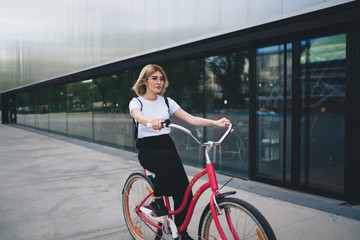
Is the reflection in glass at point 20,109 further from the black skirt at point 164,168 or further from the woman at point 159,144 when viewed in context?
the black skirt at point 164,168

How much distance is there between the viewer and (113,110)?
12773 mm

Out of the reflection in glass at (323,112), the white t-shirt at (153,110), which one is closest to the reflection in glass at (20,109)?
the reflection in glass at (323,112)

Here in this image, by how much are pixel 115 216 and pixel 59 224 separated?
29.2 inches

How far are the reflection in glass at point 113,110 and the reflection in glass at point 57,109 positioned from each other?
16.2 ft

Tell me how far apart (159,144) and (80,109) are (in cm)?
1371

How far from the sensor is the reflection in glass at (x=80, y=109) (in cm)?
1484

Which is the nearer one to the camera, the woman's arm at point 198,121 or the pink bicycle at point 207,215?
the pink bicycle at point 207,215

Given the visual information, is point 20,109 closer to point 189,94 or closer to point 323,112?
point 189,94

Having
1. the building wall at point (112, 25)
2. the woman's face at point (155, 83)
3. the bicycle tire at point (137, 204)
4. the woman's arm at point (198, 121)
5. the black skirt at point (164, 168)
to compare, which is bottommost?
the bicycle tire at point (137, 204)

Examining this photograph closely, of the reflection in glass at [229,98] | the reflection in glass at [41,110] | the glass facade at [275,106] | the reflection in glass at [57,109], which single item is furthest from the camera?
the reflection in glass at [41,110]

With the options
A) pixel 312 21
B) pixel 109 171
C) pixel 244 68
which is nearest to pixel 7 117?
pixel 109 171

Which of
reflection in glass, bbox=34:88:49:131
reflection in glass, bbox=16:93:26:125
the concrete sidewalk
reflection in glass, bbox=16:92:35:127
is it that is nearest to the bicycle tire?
the concrete sidewalk

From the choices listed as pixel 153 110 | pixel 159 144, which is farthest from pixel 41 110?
pixel 159 144

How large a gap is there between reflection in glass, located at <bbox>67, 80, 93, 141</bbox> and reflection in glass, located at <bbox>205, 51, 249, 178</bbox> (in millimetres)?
7985
